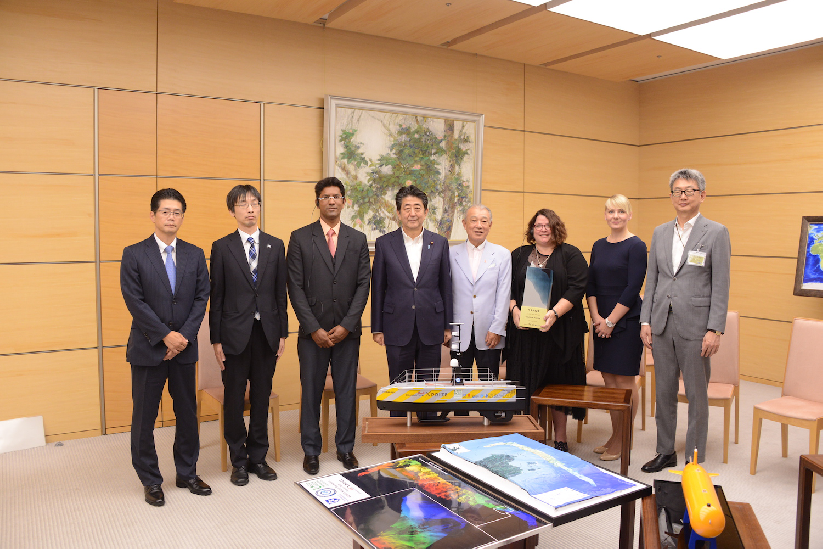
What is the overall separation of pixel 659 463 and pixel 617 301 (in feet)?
3.53

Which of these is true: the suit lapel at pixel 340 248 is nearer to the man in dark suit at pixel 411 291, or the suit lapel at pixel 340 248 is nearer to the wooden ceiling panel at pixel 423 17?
the man in dark suit at pixel 411 291

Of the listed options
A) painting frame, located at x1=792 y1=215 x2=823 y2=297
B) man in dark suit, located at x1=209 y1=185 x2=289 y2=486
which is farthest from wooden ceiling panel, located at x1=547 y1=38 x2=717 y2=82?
man in dark suit, located at x1=209 y1=185 x2=289 y2=486

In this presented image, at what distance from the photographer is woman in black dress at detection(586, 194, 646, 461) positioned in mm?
4121

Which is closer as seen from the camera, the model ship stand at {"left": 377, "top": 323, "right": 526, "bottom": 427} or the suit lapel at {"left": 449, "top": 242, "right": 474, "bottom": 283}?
the model ship stand at {"left": 377, "top": 323, "right": 526, "bottom": 427}

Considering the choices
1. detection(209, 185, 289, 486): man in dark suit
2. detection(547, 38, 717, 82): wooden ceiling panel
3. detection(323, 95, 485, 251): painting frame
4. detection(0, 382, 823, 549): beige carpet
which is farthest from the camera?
detection(547, 38, 717, 82): wooden ceiling panel

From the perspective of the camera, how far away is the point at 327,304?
3885 millimetres

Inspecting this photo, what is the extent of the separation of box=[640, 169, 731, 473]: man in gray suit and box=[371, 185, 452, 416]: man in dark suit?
135 cm

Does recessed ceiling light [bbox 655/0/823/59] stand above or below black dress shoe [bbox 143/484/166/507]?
above

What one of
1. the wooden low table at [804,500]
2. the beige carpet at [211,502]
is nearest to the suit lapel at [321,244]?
the beige carpet at [211,502]

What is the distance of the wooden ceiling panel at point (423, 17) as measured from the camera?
4715 mm

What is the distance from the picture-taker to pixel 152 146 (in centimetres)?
470

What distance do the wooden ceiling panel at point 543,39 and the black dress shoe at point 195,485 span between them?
4157mm

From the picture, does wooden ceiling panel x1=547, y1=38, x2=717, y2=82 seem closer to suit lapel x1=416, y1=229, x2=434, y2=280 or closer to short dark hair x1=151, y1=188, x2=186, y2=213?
suit lapel x1=416, y1=229, x2=434, y2=280

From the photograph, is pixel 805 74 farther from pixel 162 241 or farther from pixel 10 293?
pixel 10 293
